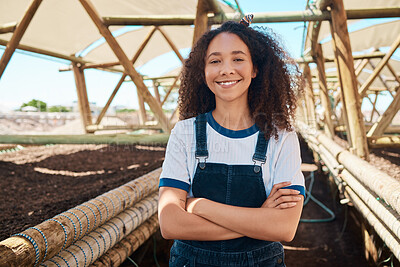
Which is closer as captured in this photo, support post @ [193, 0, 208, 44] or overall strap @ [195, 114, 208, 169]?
overall strap @ [195, 114, 208, 169]

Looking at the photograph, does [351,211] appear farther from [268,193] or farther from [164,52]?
[164,52]

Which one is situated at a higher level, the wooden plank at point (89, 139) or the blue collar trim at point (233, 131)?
the blue collar trim at point (233, 131)

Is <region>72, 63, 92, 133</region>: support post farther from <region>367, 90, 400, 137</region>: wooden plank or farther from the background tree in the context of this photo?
the background tree

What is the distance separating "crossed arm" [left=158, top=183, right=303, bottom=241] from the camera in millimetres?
1157

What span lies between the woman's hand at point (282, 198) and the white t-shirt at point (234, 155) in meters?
0.03

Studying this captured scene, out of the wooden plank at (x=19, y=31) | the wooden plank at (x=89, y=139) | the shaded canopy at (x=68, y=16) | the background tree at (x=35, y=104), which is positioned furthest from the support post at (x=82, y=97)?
the background tree at (x=35, y=104)

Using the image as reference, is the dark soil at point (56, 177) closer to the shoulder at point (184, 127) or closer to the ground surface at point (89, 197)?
the ground surface at point (89, 197)

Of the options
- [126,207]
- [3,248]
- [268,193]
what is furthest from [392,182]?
[3,248]

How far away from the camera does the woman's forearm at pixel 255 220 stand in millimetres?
1154

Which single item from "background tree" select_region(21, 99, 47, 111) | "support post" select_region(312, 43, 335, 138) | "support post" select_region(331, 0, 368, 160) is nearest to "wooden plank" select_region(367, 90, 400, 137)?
"support post" select_region(331, 0, 368, 160)

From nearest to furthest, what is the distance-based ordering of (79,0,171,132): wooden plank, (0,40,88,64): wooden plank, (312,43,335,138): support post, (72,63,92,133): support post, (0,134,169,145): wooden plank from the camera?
(79,0,171,132): wooden plank, (0,134,169,145): wooden plank, (312,43,335,138): support post, (0,40,88,64): wooden plank, (72,63,92,133): support post

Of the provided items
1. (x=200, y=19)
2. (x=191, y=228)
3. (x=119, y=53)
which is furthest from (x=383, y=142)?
(x=119, y=53)

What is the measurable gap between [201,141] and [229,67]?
1.19ft

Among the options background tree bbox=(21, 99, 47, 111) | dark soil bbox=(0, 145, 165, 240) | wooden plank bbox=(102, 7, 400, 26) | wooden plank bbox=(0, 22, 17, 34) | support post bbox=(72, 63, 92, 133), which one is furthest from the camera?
background tree bbox=(21, 99, 47, 111)
